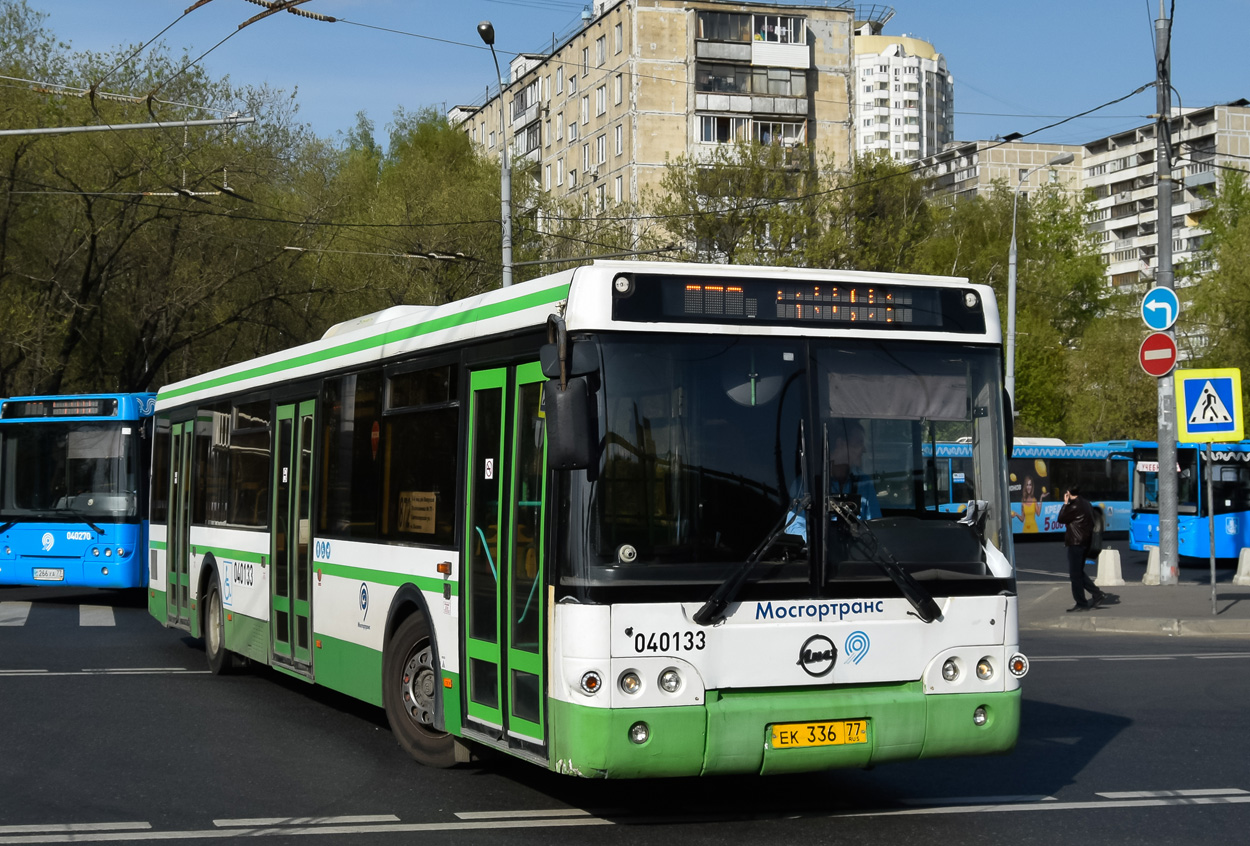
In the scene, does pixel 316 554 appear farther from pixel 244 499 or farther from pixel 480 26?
pixel 480 26

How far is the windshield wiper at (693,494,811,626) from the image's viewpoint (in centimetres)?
711

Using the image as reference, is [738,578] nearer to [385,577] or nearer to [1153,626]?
[385,577]

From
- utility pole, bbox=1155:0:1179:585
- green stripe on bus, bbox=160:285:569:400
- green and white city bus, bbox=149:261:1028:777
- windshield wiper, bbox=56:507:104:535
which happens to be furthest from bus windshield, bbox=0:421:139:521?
utility pole, bbox=1155:0:1179:585

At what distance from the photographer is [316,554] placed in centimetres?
1117

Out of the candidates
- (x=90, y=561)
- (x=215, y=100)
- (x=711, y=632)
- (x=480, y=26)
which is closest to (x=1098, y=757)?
(x=711, y=632)

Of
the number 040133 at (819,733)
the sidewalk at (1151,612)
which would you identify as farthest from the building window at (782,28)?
the number 040133 at (819,733)

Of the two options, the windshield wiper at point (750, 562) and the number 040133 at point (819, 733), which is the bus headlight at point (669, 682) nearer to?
the windshield wiper at point (750, 562)

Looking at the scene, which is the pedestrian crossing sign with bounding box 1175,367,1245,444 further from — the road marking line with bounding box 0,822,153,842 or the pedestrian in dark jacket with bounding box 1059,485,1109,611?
the road marking line with bounding box 0,822,153,842

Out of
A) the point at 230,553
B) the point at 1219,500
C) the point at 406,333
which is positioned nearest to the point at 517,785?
the point at 406,333

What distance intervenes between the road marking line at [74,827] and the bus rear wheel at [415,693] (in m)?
1.91

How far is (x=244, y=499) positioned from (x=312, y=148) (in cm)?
3481

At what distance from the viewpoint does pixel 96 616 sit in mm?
20469

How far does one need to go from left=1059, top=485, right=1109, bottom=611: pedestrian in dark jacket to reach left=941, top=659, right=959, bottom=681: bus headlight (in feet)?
43.8

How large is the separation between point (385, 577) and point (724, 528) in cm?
318
